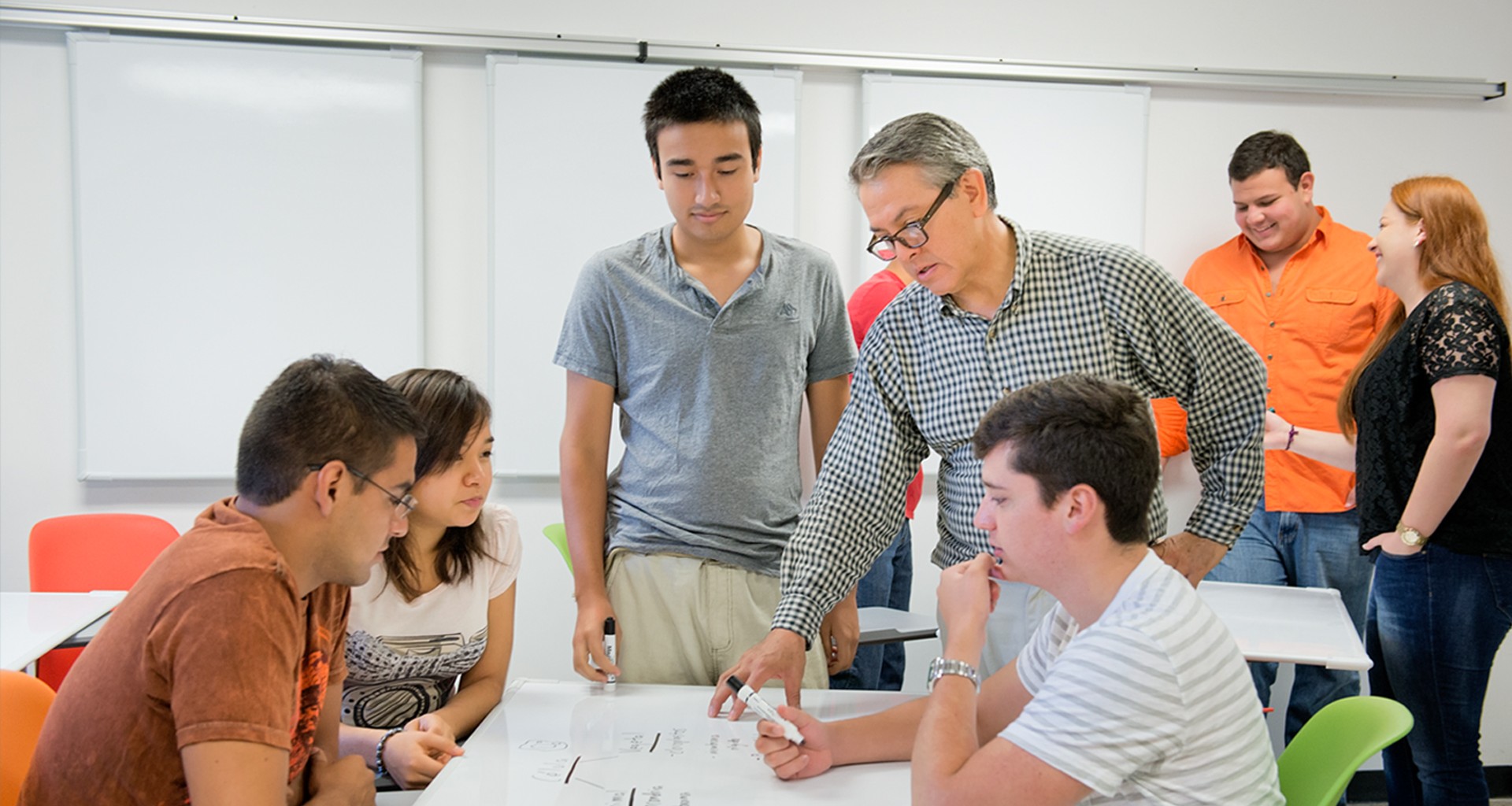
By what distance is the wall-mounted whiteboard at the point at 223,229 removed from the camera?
10.8 feet

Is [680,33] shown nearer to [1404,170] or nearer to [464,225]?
[464,225]

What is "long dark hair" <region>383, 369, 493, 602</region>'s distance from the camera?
1874mm

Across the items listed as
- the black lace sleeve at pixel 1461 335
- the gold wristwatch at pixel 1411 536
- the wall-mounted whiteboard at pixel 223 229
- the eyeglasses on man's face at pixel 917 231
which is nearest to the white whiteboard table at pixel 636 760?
the eyeglasses on man's face at pixel 917 231

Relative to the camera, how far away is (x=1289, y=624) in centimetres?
243

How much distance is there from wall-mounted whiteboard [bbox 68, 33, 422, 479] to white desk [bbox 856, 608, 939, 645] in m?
1.70

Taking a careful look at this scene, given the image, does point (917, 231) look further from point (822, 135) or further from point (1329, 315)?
point (1329, 315)

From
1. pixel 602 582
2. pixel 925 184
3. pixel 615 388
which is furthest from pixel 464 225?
pixel 925 184

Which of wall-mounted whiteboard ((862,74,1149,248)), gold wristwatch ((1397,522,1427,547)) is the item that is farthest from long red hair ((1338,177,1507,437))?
wall-mounted whiteboard ((862,74,1149,248))

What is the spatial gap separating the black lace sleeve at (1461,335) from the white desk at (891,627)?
4.29ft

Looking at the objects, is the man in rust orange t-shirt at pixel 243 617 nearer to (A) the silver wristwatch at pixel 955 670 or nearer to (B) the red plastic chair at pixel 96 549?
(A) the silver wristwatch at pixel 955 670

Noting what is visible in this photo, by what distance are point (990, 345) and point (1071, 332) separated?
0.13 metres

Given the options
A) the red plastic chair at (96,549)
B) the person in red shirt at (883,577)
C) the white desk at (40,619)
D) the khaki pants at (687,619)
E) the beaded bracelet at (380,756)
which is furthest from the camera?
the person in red shirt at (883,577)

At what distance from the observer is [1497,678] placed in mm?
3844

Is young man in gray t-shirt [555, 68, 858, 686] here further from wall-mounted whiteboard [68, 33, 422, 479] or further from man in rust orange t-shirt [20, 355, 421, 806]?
wall-mounted whiteboard [68, 33, 422, 479]
